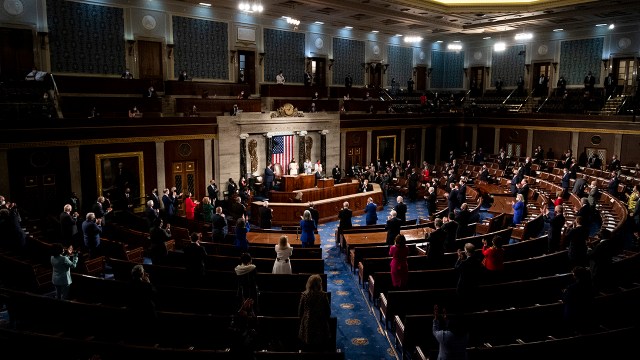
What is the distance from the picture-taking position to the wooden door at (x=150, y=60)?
1858 cm

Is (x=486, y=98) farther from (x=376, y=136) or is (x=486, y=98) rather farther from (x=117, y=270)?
(x=117, y=270)

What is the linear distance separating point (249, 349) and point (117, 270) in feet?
15.6

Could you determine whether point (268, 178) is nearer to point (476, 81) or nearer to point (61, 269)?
point (61, 269)

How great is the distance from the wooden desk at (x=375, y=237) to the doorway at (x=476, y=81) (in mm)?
21250

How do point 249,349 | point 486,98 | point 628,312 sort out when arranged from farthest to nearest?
point 486,98, point 628,312, point 249,349

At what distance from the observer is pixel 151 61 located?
1888cm

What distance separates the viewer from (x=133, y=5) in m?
18.1

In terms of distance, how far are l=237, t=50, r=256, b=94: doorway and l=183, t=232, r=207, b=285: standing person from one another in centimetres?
1572

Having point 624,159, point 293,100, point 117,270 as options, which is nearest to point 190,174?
point 293,100

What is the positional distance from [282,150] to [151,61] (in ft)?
21.4

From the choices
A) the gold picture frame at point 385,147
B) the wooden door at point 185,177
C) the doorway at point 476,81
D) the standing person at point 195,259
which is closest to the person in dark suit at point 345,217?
the standing person at point 195,259

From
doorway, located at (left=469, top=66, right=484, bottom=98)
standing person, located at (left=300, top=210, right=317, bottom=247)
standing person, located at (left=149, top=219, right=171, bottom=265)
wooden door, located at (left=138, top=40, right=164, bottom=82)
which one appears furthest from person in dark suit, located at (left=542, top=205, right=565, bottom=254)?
doorway, located at (left=469, top=66, right=484, bottom=98)

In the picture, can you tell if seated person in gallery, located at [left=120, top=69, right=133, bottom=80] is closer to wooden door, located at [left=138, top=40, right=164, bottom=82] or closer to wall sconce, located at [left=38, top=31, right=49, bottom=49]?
wooden door, located at [left=138, top=40, right=164, bottom=82]

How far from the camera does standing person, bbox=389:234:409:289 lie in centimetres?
700
